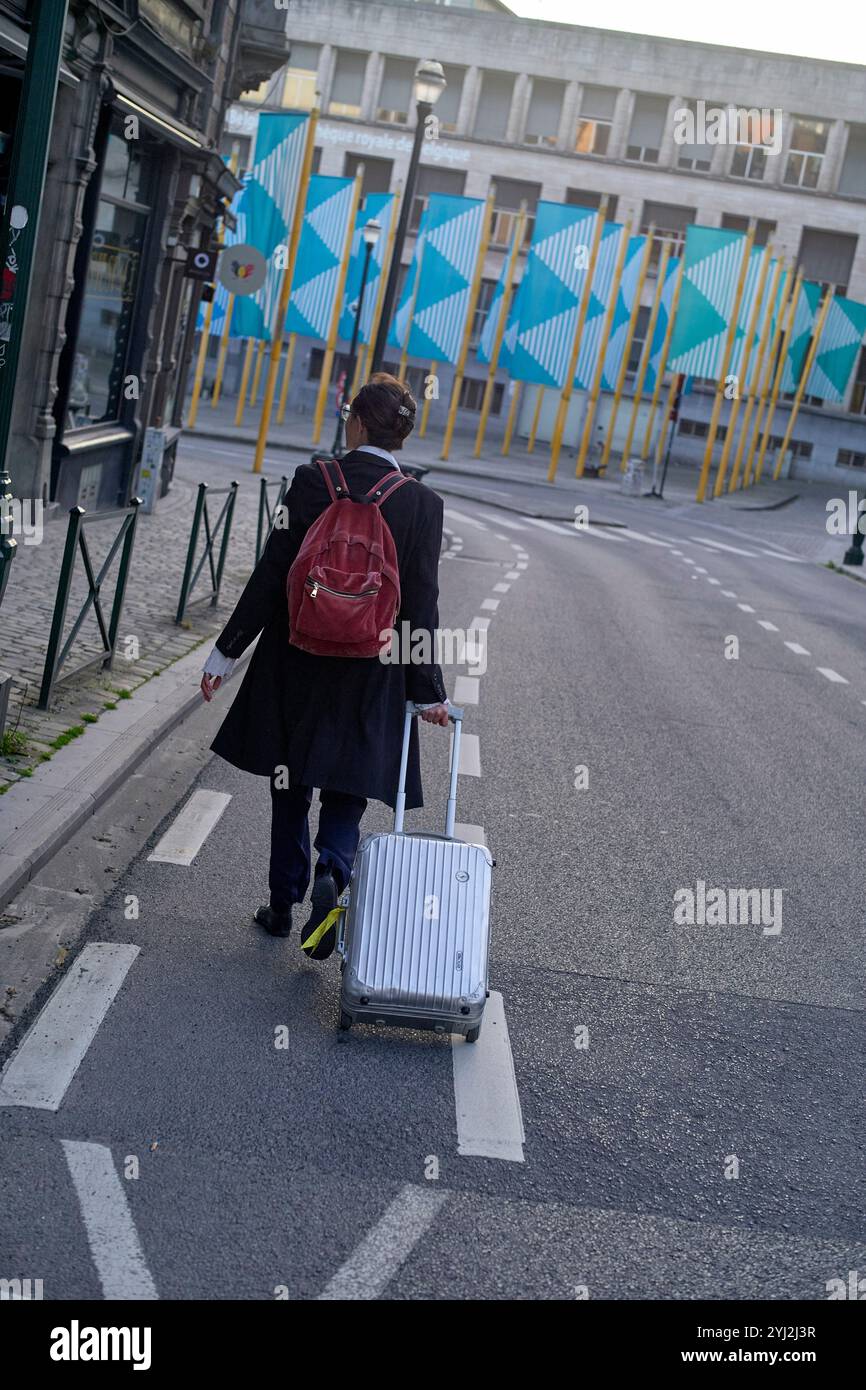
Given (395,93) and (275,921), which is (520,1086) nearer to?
(275,921)

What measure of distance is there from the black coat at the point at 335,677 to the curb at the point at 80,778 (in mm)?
1108

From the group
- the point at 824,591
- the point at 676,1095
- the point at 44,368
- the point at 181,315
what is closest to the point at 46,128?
the point at 676,1095

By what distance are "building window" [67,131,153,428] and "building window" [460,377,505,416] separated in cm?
4800

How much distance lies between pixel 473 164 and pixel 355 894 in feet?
214

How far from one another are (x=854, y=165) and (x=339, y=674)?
65.4m

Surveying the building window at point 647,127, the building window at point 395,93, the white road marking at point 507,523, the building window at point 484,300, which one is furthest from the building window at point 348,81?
the white road marking at point 507,523

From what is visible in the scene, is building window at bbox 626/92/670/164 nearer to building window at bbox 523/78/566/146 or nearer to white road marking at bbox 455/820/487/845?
building window at bbox 523/78/566/146

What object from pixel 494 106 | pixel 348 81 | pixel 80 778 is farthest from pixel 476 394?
pixel 80 778

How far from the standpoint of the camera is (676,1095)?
479 cm

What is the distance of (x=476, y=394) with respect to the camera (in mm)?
66438

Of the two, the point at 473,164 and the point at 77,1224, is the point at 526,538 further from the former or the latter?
the point at 473,164

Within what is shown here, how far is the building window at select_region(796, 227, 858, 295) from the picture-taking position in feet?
212

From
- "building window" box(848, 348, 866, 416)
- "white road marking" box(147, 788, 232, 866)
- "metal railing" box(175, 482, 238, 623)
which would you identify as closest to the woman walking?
"white road marking" box(147, 788, 232, 866)

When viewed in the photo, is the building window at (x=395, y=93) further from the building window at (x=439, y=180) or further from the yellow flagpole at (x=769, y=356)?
Answer: the yellow flagpole at (x=769, y=356)
